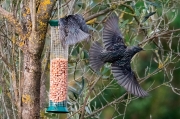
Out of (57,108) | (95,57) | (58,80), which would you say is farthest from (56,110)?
(95,57)

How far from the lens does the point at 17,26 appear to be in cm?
332

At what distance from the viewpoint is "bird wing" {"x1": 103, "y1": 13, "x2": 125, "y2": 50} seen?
4.20 meters

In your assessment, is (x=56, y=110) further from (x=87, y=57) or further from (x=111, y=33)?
(x=111, y=33)

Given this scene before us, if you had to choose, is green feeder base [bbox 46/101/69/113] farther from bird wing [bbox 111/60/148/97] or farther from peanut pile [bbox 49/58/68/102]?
bird wing [bbox 111/60/148/97]

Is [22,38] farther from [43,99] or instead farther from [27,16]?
[43,99]

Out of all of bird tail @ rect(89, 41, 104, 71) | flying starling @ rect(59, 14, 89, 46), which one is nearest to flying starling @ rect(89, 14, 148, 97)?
bird tail @ rect(89, 41, 104, 71)

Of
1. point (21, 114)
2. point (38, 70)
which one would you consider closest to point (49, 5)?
point (38, 70)

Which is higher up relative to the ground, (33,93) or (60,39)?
(60,39)

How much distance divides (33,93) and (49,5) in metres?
0.53

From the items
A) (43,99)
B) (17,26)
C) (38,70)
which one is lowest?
(43,99)

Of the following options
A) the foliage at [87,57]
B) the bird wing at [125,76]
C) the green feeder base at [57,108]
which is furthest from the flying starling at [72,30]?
the bird wing at [125,76]

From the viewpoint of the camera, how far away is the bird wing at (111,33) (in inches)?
165

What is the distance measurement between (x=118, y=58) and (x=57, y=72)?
51 centimetres

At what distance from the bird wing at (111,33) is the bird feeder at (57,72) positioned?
0.49 meters
